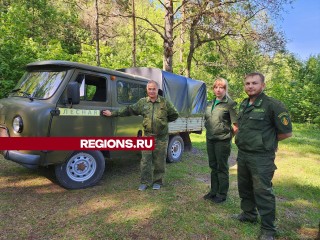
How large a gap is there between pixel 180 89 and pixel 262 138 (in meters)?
4.75

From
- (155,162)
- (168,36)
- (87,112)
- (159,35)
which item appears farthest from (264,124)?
(159,35)

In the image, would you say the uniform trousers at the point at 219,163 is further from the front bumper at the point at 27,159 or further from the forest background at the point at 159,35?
the forest background at the point at 159,35

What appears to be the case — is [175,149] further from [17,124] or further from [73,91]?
[17,124]

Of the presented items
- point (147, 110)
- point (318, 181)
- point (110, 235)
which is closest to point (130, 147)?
point (147, 110)

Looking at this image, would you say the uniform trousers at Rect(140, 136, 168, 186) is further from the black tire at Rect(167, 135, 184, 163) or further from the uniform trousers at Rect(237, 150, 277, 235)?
the black tire at Rect(167, 135, 184, 163)

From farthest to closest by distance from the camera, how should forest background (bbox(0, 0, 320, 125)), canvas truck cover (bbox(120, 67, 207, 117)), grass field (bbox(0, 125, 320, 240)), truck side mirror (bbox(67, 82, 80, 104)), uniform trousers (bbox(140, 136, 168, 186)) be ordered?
forest background (bbox(0, 0, 320, 125))
canvas truck cover (bbox(120, 67, 207, 117))
uniform trousers (bbox(140, 136, 168, 186))
truck side mirror (bbox(67, 82, 80, 104))
grass field (bbox(0, 125, 320, 240))

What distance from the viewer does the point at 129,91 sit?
19.9 feet

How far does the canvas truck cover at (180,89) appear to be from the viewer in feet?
23.7

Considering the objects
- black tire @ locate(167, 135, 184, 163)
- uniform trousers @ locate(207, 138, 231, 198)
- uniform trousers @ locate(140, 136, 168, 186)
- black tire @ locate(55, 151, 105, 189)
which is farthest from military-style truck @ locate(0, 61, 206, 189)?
uniform trousers @ locate(207, 138, 231, 198)

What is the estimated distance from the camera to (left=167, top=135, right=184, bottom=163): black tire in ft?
24.5

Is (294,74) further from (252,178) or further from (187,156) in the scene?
(252,178)

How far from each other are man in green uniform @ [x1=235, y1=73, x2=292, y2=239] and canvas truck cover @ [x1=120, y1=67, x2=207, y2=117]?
390cm

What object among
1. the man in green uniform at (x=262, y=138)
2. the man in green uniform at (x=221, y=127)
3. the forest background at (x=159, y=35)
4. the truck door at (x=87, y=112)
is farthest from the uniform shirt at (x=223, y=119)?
the forest background at (x=159, y=35)

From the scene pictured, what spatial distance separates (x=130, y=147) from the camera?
19.4ft
